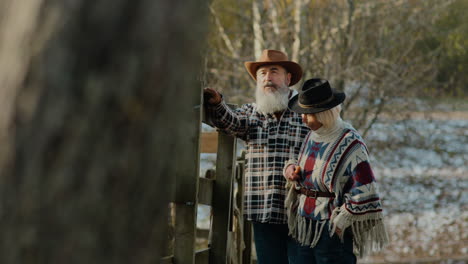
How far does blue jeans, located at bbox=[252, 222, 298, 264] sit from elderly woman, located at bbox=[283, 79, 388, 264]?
22 cm

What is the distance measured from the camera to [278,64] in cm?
418

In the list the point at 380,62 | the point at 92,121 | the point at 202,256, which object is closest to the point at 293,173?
the point at 202,256

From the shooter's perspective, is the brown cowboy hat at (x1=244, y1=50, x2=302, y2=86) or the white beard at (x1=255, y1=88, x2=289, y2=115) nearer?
the white beard at (x1=255, y1=88, x2=289, y2=115)

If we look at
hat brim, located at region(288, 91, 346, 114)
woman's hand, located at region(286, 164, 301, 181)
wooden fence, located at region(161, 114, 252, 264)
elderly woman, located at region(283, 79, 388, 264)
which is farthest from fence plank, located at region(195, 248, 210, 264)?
hat brim, located at region(288, 91, 346, 114)

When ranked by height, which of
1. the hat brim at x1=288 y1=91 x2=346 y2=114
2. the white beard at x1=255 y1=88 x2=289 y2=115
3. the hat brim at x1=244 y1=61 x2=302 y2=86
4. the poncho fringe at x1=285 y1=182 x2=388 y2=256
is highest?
the hat brim at x1=244 y1=61 x2=302 y2=86

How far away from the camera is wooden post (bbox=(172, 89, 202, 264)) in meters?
3.40

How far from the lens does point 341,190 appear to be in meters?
3.54

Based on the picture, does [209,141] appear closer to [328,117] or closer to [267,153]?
[267,153]

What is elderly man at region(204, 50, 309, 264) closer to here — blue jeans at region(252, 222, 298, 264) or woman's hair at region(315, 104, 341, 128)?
blue jeans at region(252, 222, 298, 264)

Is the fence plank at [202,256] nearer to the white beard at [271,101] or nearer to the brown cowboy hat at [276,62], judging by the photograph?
the white beard at [271,101]

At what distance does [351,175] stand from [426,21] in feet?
30.2

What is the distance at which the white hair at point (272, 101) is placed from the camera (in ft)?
13.0

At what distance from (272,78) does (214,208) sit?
876mm

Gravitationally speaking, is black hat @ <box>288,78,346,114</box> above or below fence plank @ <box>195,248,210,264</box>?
above
